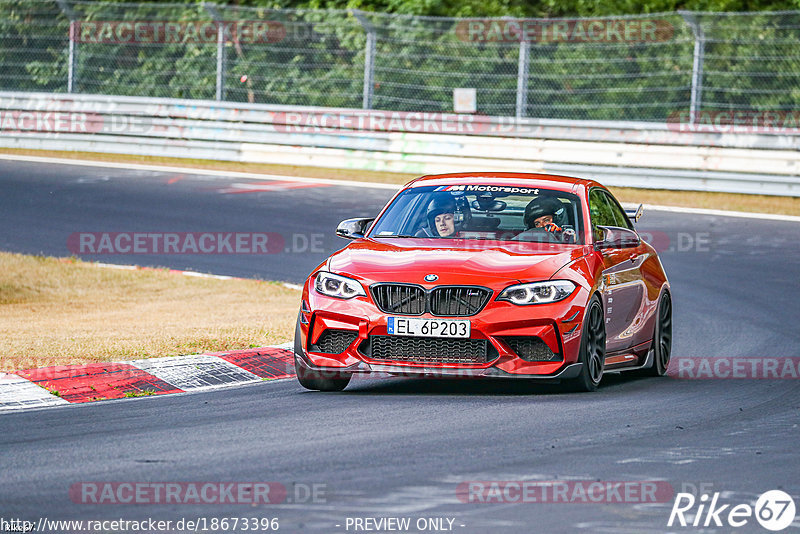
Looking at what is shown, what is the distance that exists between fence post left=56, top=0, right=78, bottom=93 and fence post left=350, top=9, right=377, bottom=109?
5.68 meters

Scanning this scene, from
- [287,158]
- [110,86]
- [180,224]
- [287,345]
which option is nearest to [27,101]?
[110,86]

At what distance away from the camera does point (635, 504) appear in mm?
5992

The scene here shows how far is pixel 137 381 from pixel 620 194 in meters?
14.7

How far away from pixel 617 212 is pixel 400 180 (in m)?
13.6

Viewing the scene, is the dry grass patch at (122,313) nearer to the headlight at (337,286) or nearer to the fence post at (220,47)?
the headlight at (337,286)

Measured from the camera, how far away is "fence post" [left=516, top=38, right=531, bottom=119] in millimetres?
23688

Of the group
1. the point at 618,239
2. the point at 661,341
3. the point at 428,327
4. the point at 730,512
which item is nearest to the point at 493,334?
the point at 428,327

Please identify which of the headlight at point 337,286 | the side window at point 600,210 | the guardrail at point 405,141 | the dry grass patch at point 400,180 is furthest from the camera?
the guardrail at point 405,141

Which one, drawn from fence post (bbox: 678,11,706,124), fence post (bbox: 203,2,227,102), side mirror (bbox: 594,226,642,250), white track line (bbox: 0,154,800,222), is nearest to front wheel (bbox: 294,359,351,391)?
side mirror (bbox: 594,226,642,250)

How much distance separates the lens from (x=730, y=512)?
5875mm

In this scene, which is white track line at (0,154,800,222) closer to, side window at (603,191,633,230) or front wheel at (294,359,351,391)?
side window at (603,191,633,230)

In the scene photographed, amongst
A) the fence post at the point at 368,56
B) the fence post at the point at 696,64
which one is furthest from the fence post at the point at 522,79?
the fence post at the point at 368,56

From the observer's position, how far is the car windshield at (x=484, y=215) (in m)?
9.93

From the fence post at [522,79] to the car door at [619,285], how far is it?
13.0 meters
